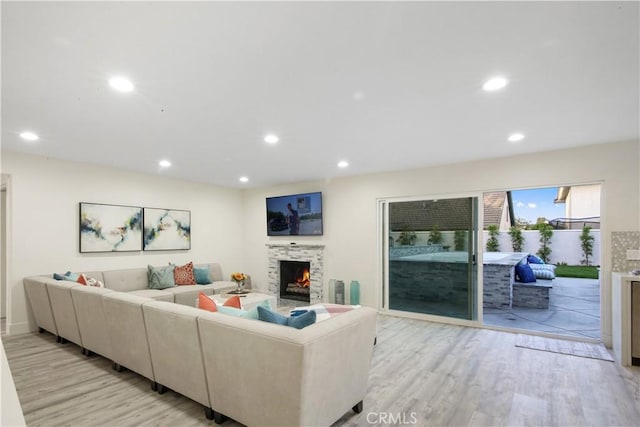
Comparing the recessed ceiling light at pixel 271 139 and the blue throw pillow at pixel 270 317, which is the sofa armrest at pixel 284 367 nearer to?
the blue throw pillow at pixel 270 317

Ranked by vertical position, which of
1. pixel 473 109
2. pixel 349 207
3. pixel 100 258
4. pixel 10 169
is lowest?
pixel 100 258

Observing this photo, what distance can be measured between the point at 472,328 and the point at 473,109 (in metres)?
3.22

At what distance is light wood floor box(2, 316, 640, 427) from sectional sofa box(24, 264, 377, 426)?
0.18 metres

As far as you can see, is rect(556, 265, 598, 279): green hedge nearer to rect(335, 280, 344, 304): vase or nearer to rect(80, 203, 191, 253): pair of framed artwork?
rect(335, 280, 344, 304): vase

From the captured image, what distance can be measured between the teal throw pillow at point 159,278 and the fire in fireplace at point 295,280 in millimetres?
2174

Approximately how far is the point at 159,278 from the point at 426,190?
14.6 ft

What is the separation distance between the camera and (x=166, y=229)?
593cm

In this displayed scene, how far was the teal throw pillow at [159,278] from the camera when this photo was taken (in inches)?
209

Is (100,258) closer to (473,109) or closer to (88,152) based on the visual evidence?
(88,152)

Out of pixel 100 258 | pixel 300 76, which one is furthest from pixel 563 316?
pixel 100 258

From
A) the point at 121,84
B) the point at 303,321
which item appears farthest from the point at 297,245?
the point at 121,84

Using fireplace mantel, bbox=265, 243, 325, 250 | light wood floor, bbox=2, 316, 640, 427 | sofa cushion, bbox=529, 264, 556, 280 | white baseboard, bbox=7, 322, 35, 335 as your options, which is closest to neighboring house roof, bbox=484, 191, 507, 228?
sofa cushion, bbox=529, 264, 556, 280

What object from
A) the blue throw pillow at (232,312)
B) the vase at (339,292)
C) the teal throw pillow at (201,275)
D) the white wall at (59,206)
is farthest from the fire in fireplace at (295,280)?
the blue throw pillow at (232,312)

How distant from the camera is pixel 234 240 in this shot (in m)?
7.23
